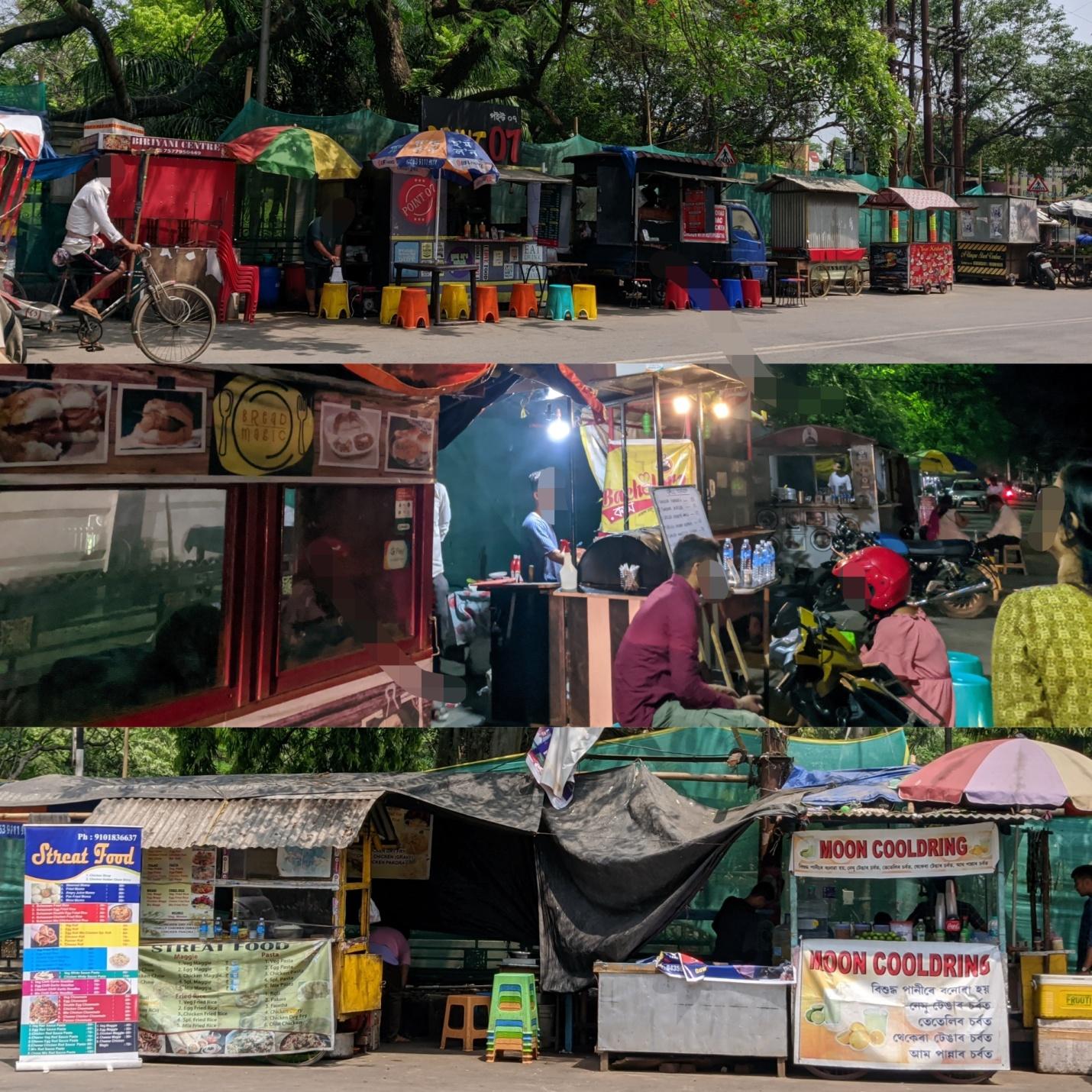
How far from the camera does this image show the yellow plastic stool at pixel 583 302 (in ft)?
63.3

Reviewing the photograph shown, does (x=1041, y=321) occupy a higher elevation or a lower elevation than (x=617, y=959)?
higher

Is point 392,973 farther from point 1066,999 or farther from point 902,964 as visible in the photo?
point 1066,999

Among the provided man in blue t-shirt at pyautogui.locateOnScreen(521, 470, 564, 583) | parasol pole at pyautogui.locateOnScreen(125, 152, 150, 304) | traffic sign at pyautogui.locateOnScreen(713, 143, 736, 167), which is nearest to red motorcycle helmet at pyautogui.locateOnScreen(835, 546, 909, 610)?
man in blue t-shirt at pyautogui.locateOnScreen(521, 470, 564, 583)

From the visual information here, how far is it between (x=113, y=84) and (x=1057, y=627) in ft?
56.1

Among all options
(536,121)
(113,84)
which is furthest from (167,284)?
(536,121)

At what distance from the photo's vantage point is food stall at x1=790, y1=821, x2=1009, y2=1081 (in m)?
8.73

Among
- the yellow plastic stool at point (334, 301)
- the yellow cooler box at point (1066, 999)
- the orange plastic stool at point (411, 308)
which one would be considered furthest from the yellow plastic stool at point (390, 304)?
the yellow cooler box at point (1066, 999)

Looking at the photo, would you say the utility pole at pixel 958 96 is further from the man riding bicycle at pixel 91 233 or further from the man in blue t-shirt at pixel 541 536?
the man in blue t-shirt at pixel 541 536

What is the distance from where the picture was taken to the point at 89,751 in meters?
21.6

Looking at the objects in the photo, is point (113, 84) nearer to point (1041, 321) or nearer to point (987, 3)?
point (1041, 321)

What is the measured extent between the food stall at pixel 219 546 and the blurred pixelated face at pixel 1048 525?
3957mm

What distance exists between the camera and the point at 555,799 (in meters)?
10.3

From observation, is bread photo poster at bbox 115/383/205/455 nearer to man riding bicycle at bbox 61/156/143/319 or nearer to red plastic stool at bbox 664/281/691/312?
man riding bicycle at bbox 61/156/143/319

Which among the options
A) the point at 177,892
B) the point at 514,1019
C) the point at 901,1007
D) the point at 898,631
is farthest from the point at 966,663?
the point at 177,892
